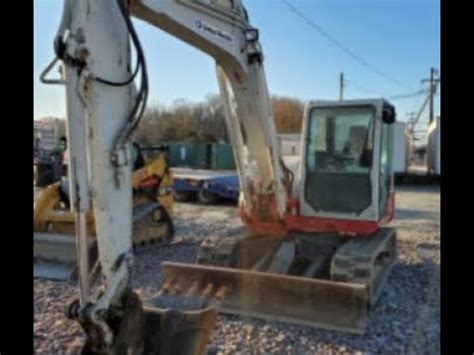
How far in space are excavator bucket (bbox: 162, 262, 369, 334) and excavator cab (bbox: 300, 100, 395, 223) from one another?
1188 mm

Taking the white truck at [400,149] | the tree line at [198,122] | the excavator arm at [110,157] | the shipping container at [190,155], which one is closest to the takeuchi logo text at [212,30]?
the excavator arm at [110,157]

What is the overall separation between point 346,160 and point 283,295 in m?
1.72

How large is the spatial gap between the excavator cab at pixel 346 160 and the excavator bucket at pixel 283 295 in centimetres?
119

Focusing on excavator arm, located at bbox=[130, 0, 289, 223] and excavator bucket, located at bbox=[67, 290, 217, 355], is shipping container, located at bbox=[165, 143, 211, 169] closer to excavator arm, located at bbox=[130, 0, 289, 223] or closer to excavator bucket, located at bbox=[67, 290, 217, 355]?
excavator arm, located at bbox=[130, 0, 289, 223]

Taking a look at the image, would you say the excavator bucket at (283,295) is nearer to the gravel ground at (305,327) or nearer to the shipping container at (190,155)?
the gravel ground at (305,327)

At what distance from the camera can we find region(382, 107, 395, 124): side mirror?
205 inches

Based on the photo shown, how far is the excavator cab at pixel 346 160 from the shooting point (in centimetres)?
520

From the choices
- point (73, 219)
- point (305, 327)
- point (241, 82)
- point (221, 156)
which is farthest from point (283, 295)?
point (221, 156)

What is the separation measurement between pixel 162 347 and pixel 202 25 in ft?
7.70

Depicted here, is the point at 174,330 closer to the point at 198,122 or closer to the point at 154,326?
the point at 154,326

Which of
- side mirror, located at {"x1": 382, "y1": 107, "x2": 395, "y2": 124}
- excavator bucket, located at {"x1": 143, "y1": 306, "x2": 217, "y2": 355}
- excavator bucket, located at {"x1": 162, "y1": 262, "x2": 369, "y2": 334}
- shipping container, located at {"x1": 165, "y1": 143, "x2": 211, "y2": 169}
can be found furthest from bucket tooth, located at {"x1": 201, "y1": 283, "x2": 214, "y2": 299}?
shipping container, located at {"x1": 165, "y1": 143, "x2": 211, "y2": 169}
